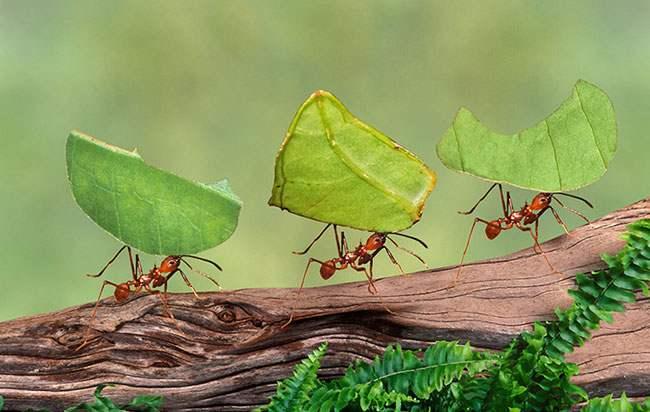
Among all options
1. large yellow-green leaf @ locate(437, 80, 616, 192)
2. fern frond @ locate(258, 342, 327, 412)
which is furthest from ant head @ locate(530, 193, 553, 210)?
fern frond @ locate(258, 342, 327, 412)

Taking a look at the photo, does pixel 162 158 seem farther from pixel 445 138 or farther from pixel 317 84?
pixel 445 138

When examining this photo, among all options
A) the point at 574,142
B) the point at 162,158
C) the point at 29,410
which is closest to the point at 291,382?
the point at 29,410

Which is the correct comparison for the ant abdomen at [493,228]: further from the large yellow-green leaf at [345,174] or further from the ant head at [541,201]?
the large yellow-green leaf at [345,174]

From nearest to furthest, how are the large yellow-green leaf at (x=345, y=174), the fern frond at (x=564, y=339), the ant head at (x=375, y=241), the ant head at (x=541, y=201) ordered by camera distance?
the large yellow-green leaf at (x=345, y=174)
the fern frond at (x=564, y=339)
the ant head at (x=375, y=241)
the ant head at (x=541, y=201)

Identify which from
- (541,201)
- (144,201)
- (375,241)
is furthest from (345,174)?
(541,201)

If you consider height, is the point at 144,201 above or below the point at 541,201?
below

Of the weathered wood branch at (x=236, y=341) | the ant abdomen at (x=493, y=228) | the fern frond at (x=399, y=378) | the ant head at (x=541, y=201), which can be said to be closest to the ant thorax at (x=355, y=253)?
the weathered wood branch at (x=236, y=341)

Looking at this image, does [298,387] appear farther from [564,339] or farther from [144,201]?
[564,339]
